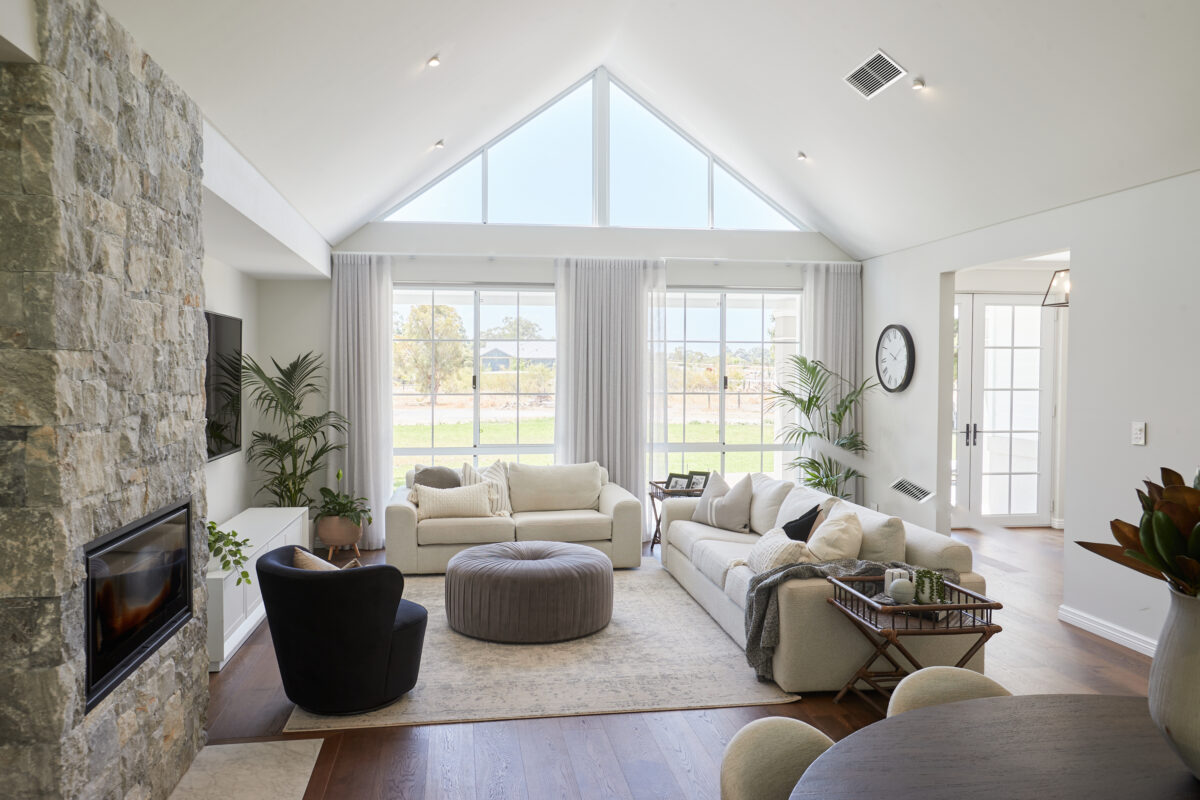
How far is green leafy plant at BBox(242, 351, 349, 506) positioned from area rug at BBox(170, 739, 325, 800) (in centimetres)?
336

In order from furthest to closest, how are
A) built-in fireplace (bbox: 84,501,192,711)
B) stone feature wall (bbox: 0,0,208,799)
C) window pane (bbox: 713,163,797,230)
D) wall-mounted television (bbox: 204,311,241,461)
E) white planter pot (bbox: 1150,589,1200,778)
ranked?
window pane (bbox: 713,163,797,230), wall-mounted television (bbox: 204,311,241,461), built-in fireplace (bbox: 84,501,192,711), stone feature wall (bbox: 0,0,208,799), white planter pot (bbox: 1150,589,1200,778)

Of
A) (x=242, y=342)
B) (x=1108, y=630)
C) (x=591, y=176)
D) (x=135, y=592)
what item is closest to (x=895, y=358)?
(x=1108, y=630)

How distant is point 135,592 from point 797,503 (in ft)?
11.5

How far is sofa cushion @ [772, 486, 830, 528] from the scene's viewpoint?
15.6 feet

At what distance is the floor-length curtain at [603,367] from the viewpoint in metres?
6.98

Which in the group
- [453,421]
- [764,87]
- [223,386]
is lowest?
[453,421]

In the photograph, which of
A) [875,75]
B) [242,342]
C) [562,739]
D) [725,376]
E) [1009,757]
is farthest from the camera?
[725,376]

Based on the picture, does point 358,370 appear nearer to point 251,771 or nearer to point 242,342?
point 242,342

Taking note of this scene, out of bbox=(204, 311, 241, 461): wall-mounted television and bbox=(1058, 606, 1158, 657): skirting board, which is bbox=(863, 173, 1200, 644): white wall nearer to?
bbox=(1058, 606, 1158, 657): skirting board

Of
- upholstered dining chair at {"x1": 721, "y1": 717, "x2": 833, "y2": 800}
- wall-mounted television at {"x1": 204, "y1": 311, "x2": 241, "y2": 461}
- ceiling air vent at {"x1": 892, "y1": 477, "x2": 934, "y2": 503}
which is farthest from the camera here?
ceiling air vent at {"x1": 892, "y1": 477, "x2": 934, "y2": 503}

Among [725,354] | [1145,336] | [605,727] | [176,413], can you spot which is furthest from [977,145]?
[176,413]

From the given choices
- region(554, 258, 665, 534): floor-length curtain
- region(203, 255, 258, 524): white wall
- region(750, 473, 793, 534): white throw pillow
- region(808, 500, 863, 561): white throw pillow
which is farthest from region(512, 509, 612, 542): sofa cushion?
region(808, 500, 863, 561): white throw pillow

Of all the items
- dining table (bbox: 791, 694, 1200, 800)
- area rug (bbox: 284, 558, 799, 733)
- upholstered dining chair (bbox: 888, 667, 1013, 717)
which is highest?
dining table (bbox: 791, 694, 1200, 800)

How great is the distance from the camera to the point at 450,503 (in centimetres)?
594
